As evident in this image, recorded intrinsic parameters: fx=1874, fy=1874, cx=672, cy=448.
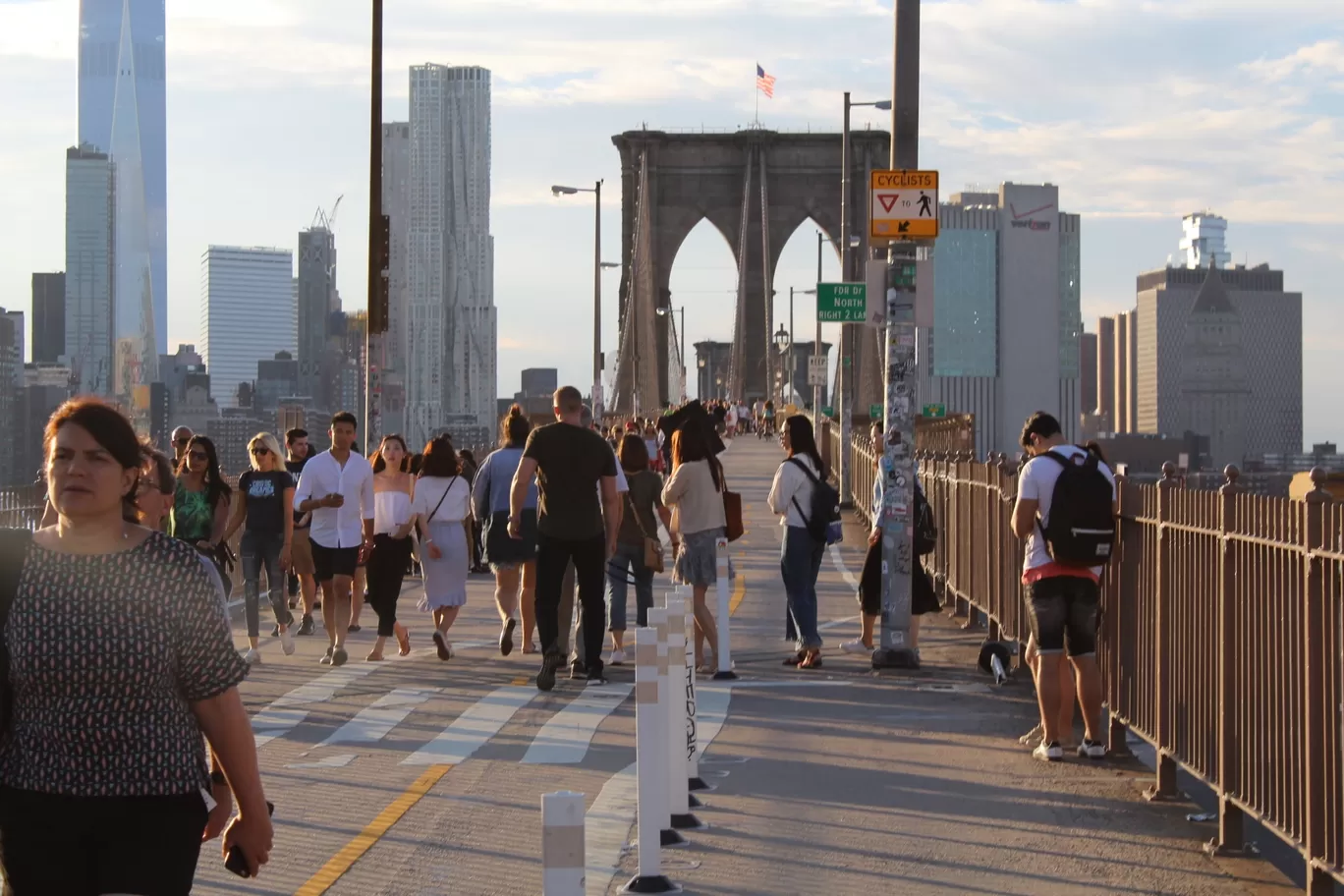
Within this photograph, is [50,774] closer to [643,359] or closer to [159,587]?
[159,587]

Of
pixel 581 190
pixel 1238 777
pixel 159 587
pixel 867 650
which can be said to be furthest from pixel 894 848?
pixel 581 190

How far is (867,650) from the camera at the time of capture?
14898 millimetres

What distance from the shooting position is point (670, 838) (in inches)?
308

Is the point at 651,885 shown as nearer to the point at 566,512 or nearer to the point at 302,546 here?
the point at 566,512

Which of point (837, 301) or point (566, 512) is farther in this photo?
point (837, 301)

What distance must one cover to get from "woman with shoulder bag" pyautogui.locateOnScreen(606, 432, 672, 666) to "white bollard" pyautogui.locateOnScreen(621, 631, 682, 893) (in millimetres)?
6572

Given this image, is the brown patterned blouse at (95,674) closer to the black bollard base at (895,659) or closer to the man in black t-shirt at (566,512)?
the man in black t-shirt at (566,512)

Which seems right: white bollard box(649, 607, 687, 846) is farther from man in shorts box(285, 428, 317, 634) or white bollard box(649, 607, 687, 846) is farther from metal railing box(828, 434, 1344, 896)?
man in shorts box(285, 428, 317, 634)

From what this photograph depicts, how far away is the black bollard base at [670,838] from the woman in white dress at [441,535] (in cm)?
675

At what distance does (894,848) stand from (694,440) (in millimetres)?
6115

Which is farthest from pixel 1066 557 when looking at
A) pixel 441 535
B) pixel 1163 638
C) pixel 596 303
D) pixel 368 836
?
pixel 596 303

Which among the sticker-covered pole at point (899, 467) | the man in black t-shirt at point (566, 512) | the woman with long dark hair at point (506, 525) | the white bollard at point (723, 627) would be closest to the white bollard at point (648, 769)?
the man in black t-shirt at point (566, 512)

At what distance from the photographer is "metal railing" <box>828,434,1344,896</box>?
6.37 m

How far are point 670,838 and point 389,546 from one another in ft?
23.6
